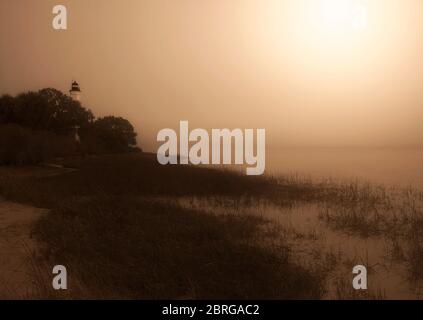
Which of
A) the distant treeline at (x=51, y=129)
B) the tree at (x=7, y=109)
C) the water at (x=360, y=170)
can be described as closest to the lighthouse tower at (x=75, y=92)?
the distant treeline at (x=51, y=129)

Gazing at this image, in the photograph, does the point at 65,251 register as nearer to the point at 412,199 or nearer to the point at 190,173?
the point at 190,173

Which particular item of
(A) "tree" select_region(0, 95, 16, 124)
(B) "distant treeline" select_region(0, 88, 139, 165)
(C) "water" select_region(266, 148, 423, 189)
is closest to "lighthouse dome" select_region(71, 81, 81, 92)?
(B) "distant treeline" select_region(0, 88, 139, 165)

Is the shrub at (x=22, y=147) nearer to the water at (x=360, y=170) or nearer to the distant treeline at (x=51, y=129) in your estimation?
the distant treeline at (x=51, y=129)

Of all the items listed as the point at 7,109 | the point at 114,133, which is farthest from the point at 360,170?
the point at 7,109

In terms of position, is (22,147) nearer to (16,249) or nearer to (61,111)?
(61,111)

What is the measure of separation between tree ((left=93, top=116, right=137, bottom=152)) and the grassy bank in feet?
92.6

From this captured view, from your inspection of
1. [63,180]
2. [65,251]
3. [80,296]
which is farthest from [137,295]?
[63,180]

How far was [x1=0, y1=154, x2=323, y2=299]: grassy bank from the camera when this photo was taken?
6.46 metres

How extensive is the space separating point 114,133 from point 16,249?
38.4 m

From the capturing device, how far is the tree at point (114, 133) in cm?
4338

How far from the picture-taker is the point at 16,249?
8.00 metres

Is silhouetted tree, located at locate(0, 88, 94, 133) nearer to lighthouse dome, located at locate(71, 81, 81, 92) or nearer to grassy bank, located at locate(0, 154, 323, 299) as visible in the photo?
lighthouse dome, located at locate(71, 81, 81, 92)

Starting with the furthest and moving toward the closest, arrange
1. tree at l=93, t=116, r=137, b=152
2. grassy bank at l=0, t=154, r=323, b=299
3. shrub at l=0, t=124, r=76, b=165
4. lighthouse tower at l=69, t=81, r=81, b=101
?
lighthouse tower at l=69, t=81, r=81, b=101 < tree at l=93, t=116, r=137, b=152 < shrub at l=0, t=124, r=76, b=165 < grassy bank at l=0, t=154, r=323, b=299

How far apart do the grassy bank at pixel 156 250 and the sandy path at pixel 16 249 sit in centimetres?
35
